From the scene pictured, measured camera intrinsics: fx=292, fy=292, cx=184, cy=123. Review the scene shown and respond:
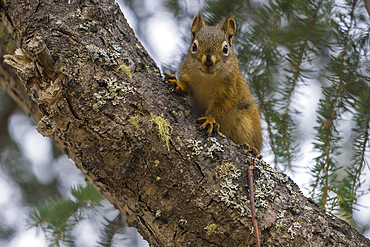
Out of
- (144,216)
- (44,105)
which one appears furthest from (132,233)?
(44,105)

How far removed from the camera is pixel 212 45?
1.77 meters

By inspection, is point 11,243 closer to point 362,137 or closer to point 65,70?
point 65,70

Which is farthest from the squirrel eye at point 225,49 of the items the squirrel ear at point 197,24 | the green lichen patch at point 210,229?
the green lichen patch at point 210,229

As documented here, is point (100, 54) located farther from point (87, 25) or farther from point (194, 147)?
point (194, 147)

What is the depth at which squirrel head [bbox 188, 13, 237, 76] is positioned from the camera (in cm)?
170

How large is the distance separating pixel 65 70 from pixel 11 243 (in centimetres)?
140

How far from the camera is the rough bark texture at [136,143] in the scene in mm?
1162

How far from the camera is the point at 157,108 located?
4.23ft

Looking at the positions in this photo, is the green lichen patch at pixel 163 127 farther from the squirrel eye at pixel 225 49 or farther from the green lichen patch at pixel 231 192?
the squirrel eye at pixel 225 49

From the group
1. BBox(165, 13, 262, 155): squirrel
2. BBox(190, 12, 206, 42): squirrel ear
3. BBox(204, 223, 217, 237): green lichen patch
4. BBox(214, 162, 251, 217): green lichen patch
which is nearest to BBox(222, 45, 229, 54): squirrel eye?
BBox(165, 13, 262, 155): squirrel

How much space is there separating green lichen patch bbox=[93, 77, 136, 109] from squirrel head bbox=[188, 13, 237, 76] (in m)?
0.59

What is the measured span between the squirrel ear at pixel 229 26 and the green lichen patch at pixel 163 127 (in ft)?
2.91

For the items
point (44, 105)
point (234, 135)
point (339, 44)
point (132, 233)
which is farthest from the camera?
point (234, 135)

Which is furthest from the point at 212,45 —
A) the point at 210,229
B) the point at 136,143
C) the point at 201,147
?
the point at 210,229
